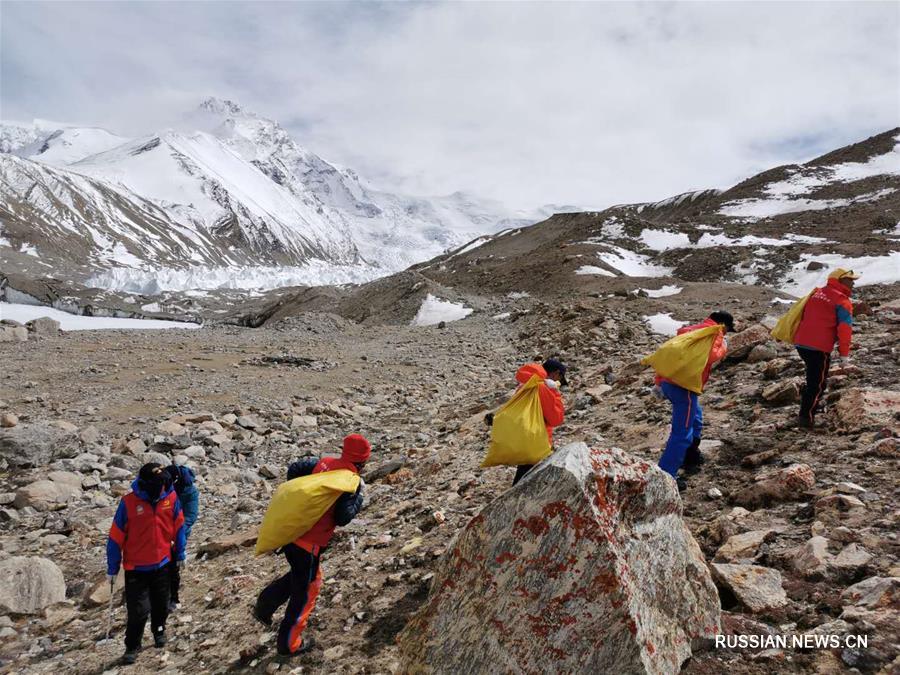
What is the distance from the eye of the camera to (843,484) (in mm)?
4574

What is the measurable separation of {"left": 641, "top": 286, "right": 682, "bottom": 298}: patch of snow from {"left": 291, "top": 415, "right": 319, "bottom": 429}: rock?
1838cm

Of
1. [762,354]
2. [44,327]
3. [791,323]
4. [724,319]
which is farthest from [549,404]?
→ [44,327]

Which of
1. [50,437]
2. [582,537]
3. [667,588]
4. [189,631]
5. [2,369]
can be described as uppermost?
[2,369]

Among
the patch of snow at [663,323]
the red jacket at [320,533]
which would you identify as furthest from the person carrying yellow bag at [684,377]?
the patch of snow at [663,323]

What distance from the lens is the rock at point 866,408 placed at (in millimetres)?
Answer: 5623

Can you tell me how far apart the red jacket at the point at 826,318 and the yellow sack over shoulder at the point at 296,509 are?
5.47 meters

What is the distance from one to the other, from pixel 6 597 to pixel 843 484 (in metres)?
8.18

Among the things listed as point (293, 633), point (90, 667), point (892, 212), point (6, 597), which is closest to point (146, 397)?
point (6, 597)

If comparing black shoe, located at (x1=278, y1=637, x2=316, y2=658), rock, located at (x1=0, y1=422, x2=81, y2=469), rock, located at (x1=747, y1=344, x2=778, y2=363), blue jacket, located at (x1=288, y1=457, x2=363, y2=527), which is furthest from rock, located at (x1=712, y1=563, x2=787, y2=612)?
rock, located at (x1=0, y1=422, x2=81, y2=469)

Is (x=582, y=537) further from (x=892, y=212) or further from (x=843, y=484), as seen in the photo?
(x=892, y=212)

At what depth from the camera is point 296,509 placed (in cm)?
413

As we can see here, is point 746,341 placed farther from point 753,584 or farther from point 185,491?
point 185,491

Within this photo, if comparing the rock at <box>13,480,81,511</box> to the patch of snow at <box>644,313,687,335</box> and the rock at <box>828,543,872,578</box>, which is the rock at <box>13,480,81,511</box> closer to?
the rock at <box>828,543,872,578</box>

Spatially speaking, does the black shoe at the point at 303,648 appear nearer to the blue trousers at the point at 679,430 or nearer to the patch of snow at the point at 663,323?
the blue trousers at the point at 679,430
